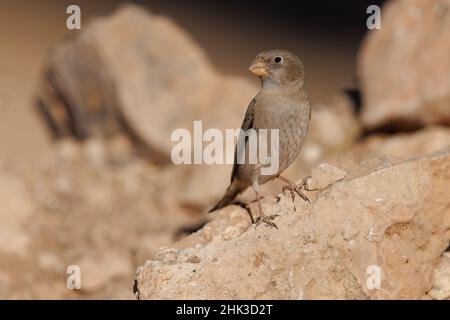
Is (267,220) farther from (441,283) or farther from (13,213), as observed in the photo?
(13,213)

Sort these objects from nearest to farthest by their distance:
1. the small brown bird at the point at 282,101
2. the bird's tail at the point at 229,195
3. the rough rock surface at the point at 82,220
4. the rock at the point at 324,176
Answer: the rock at the point at 324,176 → the small brown bird at the point at 282,101 → the bird's tail at the point at 229,195 → the rough rock surface at the point at 82,220

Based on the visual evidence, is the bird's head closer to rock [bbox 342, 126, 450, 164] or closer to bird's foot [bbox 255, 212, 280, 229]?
bird's foot [bbox 255, 212, 280, 229]

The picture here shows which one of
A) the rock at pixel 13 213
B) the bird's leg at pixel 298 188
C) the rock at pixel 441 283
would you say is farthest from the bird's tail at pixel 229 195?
the rock at pixel 13 213

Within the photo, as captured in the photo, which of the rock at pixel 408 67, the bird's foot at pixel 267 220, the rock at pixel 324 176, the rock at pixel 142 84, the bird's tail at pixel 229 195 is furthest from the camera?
the rock at pixel 142 84

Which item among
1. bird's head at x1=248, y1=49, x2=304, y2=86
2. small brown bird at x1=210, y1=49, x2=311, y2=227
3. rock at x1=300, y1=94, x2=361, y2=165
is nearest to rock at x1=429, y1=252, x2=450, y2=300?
small brown bird at x1=210, y1=49, x2=311, y2=227

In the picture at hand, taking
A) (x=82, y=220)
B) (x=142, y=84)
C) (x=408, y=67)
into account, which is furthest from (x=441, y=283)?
(x=142, y=84)

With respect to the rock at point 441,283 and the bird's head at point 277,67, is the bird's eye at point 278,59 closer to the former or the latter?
the bird's head at point 277,67
